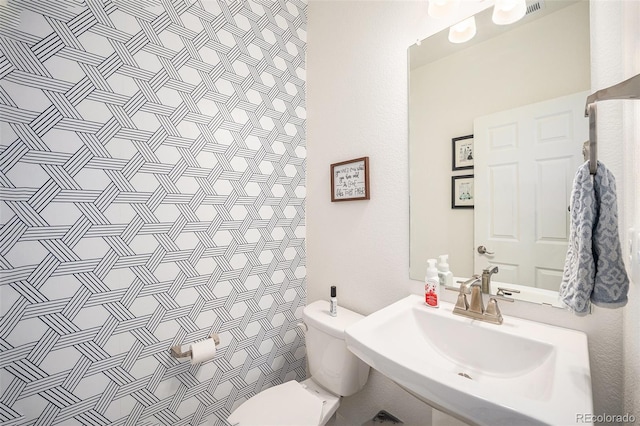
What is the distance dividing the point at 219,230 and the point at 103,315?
52cm

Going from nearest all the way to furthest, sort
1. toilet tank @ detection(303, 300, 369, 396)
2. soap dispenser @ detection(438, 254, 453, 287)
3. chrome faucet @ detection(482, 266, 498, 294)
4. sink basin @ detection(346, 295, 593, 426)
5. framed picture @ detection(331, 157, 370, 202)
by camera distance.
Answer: sink basin @ detection(346, 295, 593, 426)
chrome faucet @ detection(482, 266, 498, 294)
soap dispenser @ detection(438, 254, 453, 287)
toilet tank @ detection(303, 300, 369, 396)
framed picture @ detection(331, 157, 370, 202)

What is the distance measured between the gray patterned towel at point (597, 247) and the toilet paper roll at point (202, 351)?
48.4 inches

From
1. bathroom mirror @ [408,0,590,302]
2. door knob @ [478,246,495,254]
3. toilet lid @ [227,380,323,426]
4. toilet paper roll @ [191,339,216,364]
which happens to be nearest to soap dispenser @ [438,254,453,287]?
bathroom mirror @ [408,0,590,302]

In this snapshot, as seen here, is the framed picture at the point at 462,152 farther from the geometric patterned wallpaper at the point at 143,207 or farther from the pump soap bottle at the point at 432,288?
the geometric patterned wallpaper at the point at 143,207

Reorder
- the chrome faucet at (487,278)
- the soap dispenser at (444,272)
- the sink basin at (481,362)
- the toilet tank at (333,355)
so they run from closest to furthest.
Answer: the sink basin at (481,362), the chrome faucet at (487,278), the soap dispenser at (444,272), the toilet tank at (333,355)

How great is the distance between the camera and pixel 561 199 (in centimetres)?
84

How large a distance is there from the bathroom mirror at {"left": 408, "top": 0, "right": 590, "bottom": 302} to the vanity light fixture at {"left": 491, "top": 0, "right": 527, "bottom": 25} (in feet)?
0.07

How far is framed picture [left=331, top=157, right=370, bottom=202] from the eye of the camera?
1323 millimetres

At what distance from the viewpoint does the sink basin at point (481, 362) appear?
1.72 feet

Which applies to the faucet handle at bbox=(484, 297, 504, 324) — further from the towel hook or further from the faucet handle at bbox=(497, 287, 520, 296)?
the towel hook

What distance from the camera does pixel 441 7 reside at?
101cm

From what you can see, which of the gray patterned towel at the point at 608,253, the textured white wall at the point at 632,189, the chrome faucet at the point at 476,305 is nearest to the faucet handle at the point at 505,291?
the chrome faucet at the point at 476,305

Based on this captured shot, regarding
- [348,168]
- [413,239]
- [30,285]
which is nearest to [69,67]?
[30,285]

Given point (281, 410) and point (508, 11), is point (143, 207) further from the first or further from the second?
point (508, 11)
